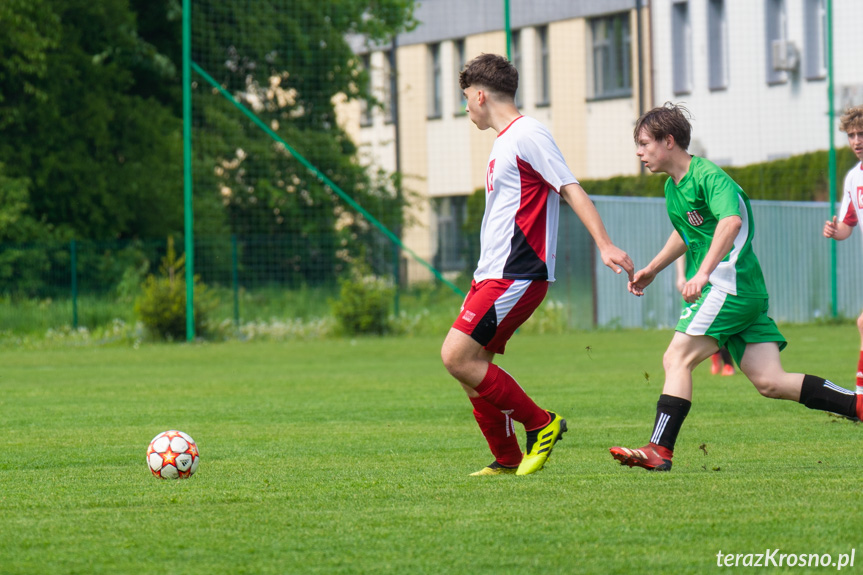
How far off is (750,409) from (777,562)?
17.8 feet

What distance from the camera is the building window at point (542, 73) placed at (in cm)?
2184

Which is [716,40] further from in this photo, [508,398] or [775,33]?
[508,398]

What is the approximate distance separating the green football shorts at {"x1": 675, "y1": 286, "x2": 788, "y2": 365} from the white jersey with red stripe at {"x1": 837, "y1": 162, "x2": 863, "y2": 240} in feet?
8.55

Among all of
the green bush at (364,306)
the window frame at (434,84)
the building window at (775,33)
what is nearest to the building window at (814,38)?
the building window at (775,33)

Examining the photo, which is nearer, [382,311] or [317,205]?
[382,311]

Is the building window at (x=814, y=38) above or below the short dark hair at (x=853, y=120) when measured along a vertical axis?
above

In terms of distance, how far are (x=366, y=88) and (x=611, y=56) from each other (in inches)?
198

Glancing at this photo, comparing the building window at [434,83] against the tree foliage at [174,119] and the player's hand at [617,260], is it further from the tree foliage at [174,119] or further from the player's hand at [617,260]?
the player's hand at [617,260]

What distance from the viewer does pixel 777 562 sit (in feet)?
12.4

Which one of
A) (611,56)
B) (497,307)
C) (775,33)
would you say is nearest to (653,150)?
(497,307)

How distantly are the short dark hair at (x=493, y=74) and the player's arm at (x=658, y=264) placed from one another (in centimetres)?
106

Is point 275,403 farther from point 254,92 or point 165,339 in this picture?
point 254,92

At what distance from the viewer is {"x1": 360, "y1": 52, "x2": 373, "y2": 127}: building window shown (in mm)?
25578

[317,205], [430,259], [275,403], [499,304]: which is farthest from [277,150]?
[499,304]
